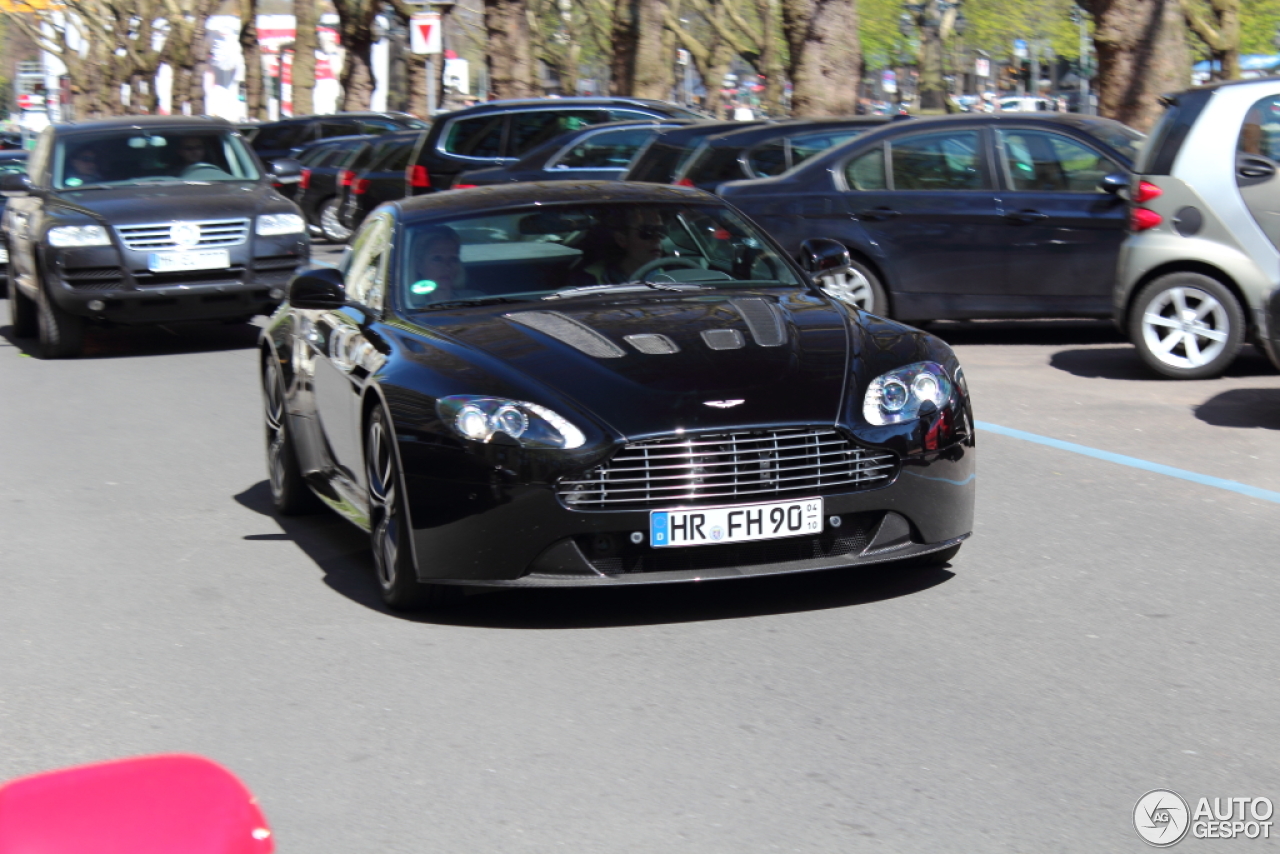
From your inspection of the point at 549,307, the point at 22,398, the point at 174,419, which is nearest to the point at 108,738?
the point at 549,307

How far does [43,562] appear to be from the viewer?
6.88 m

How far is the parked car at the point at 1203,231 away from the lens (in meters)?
10.6

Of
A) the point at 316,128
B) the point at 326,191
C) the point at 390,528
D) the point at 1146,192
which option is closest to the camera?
the point at 390,528

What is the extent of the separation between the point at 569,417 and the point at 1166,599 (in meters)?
2.05

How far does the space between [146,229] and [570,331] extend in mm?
8711

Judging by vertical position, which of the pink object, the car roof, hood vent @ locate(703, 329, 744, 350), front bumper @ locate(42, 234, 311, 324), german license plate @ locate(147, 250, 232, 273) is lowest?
front bumper @ locate(42, 234, 311, 324)

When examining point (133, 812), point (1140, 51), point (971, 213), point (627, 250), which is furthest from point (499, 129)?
point (133, 812)

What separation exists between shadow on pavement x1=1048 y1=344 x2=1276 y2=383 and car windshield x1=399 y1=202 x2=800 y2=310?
4.91 m

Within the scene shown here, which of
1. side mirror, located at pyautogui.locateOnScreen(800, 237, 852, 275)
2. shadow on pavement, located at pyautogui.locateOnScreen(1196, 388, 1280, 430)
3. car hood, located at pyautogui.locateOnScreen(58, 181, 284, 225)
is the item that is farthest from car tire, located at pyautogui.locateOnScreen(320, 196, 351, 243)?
side mirror, located at pyautogui.locateOnScreen(800, 237, 852, 275)

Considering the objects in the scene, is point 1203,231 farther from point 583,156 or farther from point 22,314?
point 22,314

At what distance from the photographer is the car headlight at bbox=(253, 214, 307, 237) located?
46.5 feet

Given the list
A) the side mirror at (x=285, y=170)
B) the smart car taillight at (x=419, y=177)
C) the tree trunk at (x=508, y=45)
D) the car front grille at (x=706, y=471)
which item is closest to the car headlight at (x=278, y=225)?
the side mirror at (x=285, y=170)

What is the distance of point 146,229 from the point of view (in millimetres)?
13773

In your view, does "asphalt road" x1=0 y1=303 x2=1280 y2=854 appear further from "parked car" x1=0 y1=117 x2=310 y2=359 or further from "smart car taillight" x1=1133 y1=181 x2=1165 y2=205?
"parked car" x1=0 y1=117 x2=310 y2=359
